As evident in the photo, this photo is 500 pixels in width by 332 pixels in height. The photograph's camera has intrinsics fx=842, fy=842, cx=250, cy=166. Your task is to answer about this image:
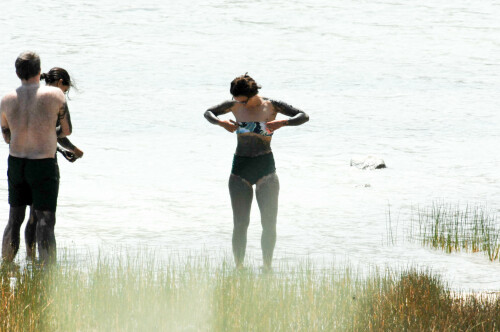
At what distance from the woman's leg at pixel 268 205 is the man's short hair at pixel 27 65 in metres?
2.15

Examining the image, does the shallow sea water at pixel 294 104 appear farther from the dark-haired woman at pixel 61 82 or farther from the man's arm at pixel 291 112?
the dark-haired woman at pixel 61 82

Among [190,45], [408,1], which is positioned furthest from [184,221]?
[408,1]

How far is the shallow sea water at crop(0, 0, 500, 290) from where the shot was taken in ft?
39.4

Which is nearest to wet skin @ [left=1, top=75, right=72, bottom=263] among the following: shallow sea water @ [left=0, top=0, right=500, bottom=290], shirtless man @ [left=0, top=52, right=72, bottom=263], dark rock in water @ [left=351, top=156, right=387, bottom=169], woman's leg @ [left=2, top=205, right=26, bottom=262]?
shirtless man @ [left=0, top=52, right=72, bottom=263]

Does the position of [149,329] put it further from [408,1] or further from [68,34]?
[408,1]

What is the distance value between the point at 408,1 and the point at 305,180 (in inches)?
2182

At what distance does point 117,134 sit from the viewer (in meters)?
26.2

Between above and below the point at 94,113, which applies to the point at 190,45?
above

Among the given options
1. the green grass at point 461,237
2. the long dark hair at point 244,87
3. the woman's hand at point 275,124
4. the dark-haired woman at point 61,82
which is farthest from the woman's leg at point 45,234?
the green grass at point 461,237

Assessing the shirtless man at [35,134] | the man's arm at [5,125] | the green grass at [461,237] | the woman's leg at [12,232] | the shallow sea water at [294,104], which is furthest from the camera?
the shallow sea water at [294,104]

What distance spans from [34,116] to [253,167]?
6.29 ft

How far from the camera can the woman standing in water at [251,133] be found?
7297mm

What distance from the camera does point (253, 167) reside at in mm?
7410

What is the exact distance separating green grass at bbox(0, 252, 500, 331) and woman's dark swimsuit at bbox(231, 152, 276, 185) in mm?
1155
